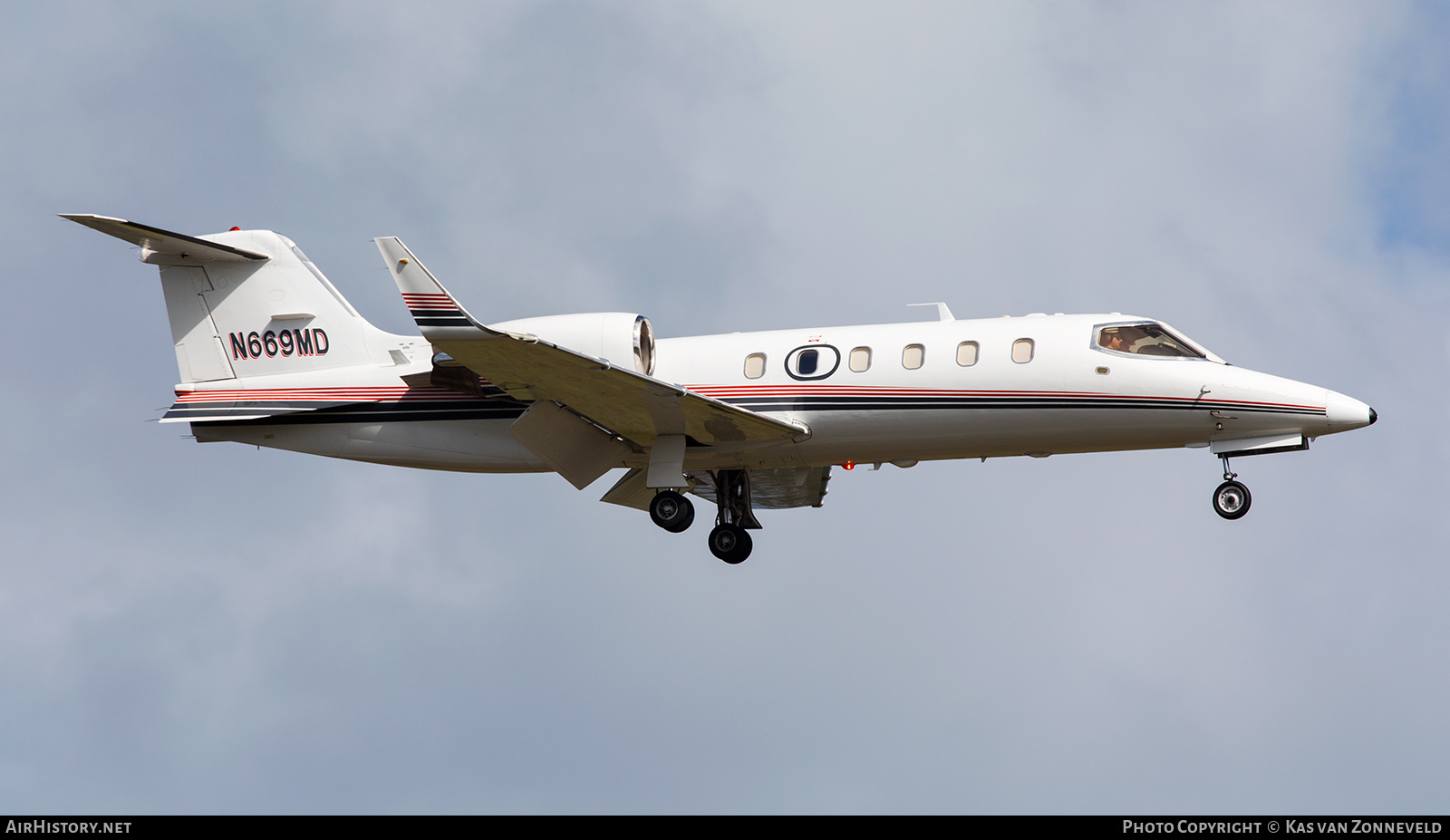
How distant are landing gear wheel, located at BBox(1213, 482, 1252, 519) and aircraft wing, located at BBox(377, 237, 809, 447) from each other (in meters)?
5.94

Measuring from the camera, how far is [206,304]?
27.2m

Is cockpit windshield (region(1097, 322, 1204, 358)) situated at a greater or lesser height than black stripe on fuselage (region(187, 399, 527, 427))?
greater

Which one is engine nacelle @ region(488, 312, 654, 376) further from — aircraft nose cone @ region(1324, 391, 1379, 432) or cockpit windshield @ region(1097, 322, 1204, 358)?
aircraft nose cone @ region(1324, 391, 1379, 432)

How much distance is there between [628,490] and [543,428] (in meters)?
4.04

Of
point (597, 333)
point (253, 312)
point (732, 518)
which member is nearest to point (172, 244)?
point (253, 312)

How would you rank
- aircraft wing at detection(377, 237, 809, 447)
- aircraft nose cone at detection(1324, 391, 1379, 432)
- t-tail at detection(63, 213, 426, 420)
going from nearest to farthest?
aircraft wing at detection(377, 237, 809, 447), aircraft nose cone at detection(1324, 391, 1379, 432), t-tail at detection(63, 213, 426, 420)

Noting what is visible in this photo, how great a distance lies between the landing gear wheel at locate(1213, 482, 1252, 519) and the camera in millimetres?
24031

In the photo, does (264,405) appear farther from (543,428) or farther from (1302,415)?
(1302,415)

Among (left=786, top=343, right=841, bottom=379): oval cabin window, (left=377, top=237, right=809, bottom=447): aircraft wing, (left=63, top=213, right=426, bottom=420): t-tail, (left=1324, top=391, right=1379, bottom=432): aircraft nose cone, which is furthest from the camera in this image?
(left=63, top=213, right=426, bottom=420): t-tail

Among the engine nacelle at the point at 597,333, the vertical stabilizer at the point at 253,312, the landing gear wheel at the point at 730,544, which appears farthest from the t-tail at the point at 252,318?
the landing gear wheel at the point at 730,544

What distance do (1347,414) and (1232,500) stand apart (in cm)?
196

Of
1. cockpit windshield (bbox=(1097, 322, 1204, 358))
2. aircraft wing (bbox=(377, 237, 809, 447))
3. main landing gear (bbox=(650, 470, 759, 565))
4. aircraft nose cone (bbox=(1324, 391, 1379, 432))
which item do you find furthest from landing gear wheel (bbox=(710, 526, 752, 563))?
aircraft nose cone (bbox=(1324, 391, 1379, 432))
